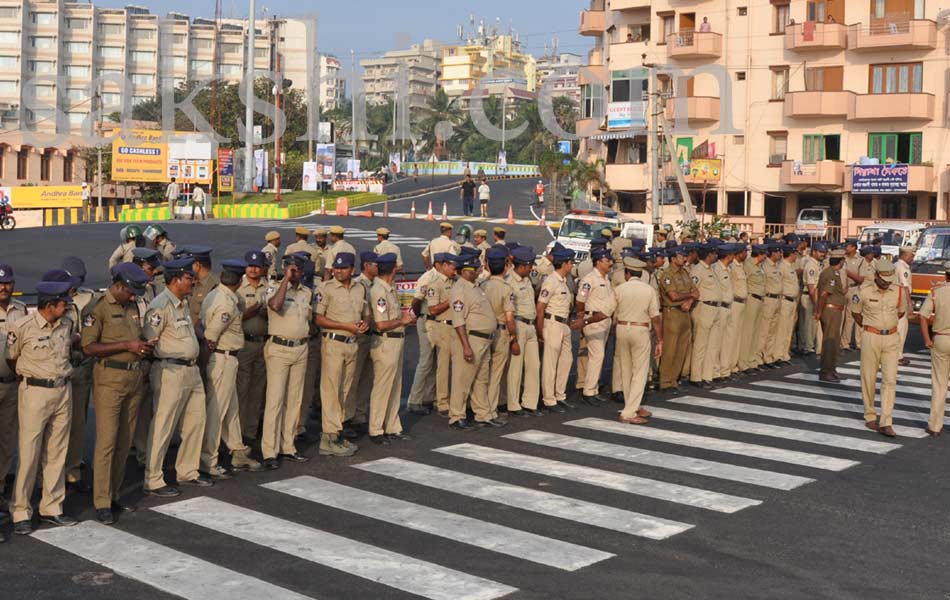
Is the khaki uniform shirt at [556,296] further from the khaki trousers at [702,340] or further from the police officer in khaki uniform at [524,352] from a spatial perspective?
the khaki trousers at [702,340]

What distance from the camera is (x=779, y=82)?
171 ft

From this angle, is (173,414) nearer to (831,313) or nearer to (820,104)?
(831,313)

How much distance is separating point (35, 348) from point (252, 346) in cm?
278

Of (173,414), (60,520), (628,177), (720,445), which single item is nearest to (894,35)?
(628,177)

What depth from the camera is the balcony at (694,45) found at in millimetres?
52812

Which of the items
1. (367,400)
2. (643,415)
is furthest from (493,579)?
(643,415)

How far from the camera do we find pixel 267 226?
4303 cm

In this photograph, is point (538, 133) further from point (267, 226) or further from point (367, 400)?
point (367, 400)

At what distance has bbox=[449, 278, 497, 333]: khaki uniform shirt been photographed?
12445 millimetres

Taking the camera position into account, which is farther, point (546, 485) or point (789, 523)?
point (546, 485)

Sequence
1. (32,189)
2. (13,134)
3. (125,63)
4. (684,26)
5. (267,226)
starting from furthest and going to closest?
(125,63)
(13,134)
(32,189)
(684,26)
(267,226)

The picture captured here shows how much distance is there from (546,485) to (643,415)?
3.56m

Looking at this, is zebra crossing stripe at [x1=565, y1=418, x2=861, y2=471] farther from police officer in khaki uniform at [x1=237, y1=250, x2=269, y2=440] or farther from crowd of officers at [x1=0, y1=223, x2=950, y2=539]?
police officer in khaki uniform at [x1=237, y1=250, x2=269, y2=440]

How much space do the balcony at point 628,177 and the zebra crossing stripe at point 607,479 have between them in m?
45.3
